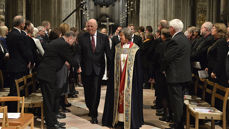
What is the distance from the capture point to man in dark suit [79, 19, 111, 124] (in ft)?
21.4

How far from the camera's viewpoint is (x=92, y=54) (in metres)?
6.54

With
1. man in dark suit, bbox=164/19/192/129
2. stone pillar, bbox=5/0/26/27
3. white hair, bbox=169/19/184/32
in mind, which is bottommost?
man in dark suit, bbox=164/19/192/129

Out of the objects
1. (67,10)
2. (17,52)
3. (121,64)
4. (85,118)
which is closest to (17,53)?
(17,52)

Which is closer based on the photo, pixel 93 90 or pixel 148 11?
pixel 93 90

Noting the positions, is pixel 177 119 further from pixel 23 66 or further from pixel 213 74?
pixel 23 66

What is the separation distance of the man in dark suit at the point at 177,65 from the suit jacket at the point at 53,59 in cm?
172

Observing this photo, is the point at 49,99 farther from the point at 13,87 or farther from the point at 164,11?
the point at 164,11

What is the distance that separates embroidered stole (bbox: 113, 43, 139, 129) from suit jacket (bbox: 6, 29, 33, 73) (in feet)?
5.82

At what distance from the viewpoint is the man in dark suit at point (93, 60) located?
6508mm

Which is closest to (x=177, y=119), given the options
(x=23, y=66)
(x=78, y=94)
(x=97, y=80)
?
(x=97, y=80)

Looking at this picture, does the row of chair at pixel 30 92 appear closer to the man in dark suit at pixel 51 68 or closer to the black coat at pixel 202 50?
the man in dark suit at pixel 51 68

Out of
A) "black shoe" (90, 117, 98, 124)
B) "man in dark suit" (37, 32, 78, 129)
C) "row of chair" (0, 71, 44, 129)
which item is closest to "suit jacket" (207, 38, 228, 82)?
"black shoe" (90, 117, 98, 124)

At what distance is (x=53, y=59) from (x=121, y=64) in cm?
125

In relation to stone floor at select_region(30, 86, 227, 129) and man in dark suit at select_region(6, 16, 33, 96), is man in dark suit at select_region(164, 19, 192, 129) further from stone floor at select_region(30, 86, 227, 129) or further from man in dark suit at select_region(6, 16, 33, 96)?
man in dark suit at select_region(6, 16, 33, 96)
